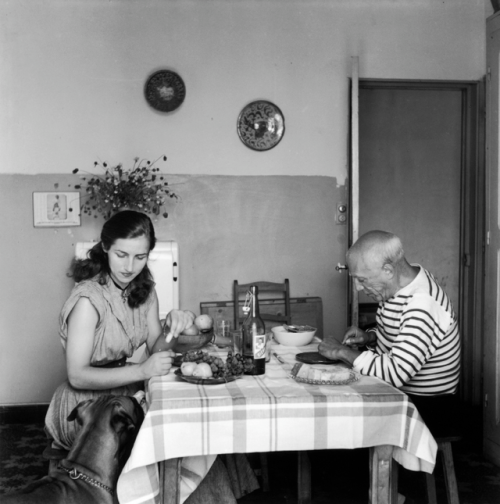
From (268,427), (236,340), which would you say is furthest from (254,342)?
(236,340)

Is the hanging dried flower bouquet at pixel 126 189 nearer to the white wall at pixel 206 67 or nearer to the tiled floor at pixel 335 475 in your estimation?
the white wall at pixel 206 67

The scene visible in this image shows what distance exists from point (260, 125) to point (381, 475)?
306 cm

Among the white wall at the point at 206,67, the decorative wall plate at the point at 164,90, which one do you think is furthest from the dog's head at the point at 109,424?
the decorative wall plate at the point at 164,90

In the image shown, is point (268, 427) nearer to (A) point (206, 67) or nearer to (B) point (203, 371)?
(B) point (203, 371)

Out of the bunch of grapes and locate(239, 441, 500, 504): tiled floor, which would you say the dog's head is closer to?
the bunch of grapes

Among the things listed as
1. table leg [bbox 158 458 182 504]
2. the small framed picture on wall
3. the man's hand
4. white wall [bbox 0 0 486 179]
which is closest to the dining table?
table leg [bbox 158 458 182 504]

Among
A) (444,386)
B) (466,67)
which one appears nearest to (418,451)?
(444,386)

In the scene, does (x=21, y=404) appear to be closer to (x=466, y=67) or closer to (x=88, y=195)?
(x=88, y=195)

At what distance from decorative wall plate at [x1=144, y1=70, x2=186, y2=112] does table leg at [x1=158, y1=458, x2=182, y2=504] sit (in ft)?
10.0

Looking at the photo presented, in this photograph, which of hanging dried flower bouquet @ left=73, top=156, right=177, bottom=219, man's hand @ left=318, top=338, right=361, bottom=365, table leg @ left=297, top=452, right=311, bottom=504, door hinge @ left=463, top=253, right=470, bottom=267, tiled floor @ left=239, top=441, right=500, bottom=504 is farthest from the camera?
door hinge @ left=463, top=253, right=470, bottom=267

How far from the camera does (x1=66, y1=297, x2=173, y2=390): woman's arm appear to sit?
2.21m

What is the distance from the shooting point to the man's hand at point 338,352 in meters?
2.41

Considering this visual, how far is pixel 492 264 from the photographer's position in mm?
3732

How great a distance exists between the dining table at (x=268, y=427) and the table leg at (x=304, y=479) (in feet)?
2.88
